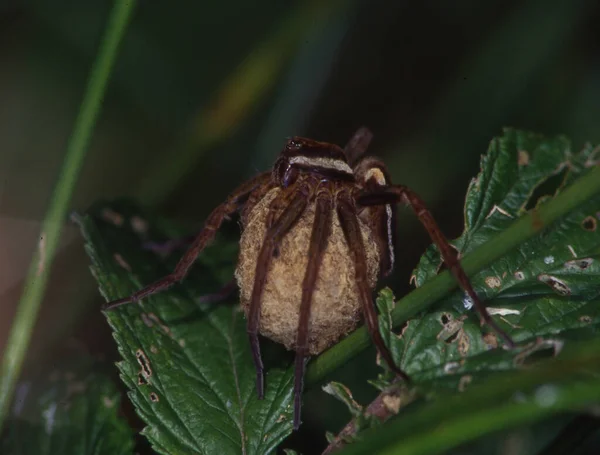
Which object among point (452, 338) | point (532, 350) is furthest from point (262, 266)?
point (532, 350)

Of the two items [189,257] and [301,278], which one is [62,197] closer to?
[189,257]

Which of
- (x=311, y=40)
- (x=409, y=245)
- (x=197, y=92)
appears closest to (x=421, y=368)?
(x=409, y=245)

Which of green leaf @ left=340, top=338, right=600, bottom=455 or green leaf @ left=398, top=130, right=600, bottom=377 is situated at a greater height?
green leaf @ left=398, top=130, right=600, bottom=377

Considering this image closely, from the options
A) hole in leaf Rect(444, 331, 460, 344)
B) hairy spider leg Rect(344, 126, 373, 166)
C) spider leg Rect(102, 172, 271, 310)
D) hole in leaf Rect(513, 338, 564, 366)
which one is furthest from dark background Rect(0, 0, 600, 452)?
hole in leaf Rect(513, 338, 564, 366)

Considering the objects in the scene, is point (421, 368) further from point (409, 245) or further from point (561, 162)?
point (409, 245)

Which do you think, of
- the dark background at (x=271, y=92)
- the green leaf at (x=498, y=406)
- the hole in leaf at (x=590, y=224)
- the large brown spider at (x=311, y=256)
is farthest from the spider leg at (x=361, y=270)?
the dark background at (x=271, y=92)

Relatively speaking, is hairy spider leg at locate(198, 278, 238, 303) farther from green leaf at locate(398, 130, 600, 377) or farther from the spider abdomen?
green leaf at locate(398, 130, 600, 377)

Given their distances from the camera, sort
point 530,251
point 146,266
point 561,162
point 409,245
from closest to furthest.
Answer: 1. point 530,251
2. point 561,162
3. point 146,266
4. point 409,245
